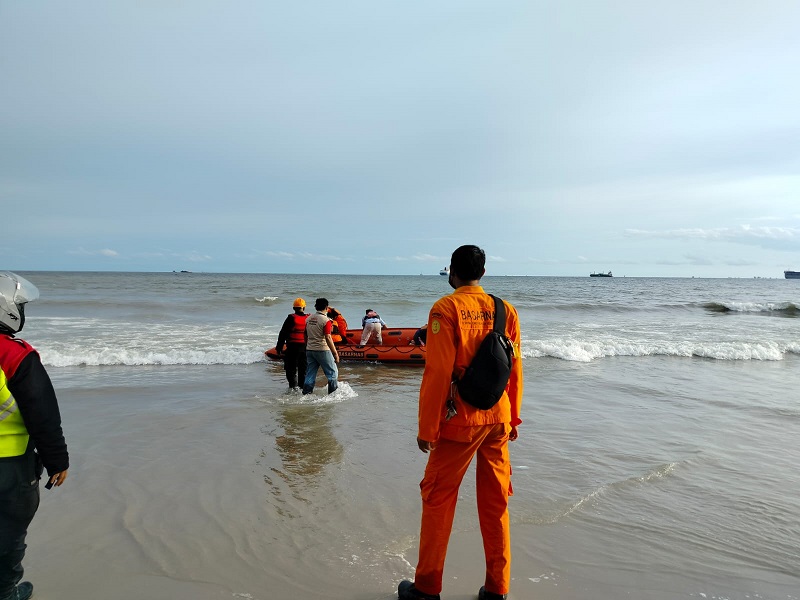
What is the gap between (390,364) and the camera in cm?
1164

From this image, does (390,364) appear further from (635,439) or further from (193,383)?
(635,439)

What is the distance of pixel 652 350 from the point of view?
1334 centimetres

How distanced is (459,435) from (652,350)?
40.7 ft

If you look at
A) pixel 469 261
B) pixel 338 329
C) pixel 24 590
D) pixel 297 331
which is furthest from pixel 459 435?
pixel 338 329

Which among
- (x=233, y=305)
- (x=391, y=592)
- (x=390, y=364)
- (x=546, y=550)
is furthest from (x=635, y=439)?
(x=233, y=305)

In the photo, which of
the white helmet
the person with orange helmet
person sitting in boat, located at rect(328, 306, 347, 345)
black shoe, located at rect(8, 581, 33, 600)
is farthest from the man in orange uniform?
person sitting in boat, located at rect(328, 306, 347, 345)

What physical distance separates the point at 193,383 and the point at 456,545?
6.97 metres

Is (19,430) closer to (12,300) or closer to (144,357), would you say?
(12,300)

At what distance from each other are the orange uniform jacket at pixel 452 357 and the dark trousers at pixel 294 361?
601 cm

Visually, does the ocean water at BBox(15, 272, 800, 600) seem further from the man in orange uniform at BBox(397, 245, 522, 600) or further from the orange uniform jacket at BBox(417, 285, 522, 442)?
the orange uniform jacket at BBox(417, 285, 522, 442)

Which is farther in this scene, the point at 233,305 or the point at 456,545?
the point at 233,305

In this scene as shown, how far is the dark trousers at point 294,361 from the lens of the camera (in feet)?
27.2

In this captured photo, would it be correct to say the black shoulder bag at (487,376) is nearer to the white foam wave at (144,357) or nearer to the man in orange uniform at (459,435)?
the man in orange uniform at (459,435)

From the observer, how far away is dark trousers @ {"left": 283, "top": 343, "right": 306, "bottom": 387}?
830 cm
